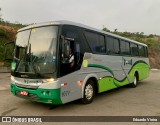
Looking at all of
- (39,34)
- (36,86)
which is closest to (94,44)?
(39,34)

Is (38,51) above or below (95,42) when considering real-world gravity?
below

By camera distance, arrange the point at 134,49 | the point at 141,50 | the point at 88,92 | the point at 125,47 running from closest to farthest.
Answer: the point at 88,92 → the point at 125,47 → the point at 134,49 → the point at 141,50

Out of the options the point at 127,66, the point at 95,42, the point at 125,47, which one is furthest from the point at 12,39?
the point at 95,42

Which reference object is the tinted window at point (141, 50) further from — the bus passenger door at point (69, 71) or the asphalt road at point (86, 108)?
the bus passenger door at point (69, 71)

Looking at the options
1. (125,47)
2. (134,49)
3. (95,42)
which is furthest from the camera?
(134,49)

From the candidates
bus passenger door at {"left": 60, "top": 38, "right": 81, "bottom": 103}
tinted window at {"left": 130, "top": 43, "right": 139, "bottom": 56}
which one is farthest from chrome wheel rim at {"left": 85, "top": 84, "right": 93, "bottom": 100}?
tinted window at {"left": 130, "top": 43, "right": 139, "bottom": 56}

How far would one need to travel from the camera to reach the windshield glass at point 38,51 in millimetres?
6969

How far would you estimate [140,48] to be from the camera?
15578 millimetres

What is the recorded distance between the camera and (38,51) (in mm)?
7227

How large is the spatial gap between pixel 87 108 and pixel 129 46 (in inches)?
266

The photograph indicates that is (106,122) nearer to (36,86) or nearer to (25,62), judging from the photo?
(36,86)

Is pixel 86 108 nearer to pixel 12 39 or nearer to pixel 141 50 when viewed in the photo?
pixel 141 50

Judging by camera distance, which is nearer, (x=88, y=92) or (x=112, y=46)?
(x=88, y=92)

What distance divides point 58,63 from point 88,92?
229 cm
